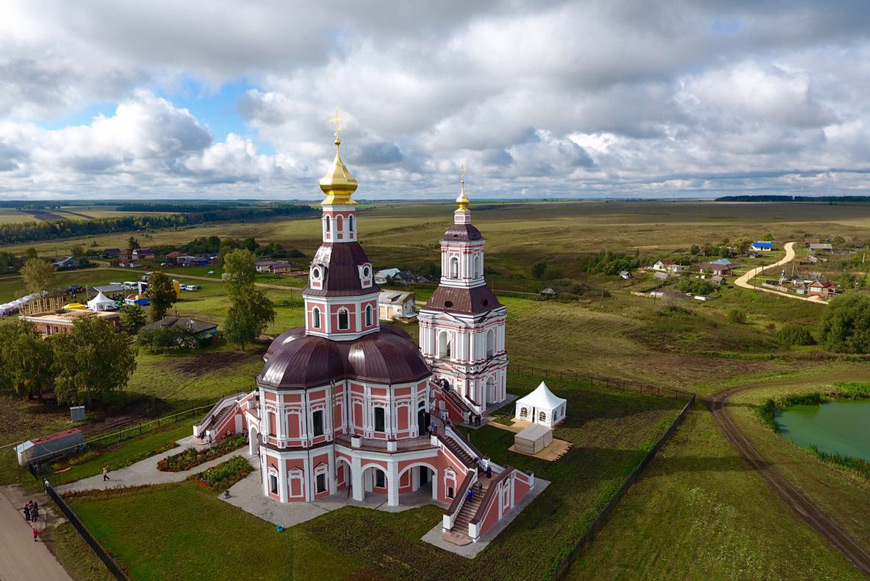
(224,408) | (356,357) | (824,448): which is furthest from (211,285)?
(824,448)

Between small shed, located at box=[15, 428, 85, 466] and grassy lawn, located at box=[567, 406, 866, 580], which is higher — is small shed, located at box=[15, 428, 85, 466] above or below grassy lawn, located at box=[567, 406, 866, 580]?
above

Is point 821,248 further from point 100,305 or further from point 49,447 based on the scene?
point 49,447

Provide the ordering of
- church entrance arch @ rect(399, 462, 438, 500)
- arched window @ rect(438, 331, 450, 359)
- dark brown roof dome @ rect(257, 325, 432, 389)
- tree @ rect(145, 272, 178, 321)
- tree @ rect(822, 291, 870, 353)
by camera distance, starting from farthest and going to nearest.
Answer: tree @ rect(145, 272, 178, 321) < tree @ rect(822, 291, 870, 353) < arched window @ rect(438, 331, 450, 359) < church entrance arch @ rect(399, 462, 438, 500) < dark brown roof dome @ rect(257, 325, 432, 389)

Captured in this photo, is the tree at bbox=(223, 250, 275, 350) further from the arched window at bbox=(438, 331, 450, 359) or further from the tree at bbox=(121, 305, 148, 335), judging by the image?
the arched window at bbox=(438, 331, 450, 359)

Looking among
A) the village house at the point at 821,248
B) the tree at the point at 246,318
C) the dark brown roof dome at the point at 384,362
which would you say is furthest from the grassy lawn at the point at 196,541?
the village house at the point at 821,248

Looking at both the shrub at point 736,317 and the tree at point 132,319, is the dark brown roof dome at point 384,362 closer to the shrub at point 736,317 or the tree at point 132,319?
the tree at point 132,319

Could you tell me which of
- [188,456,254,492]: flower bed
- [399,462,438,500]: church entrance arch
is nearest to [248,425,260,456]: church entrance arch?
[188,456,254,492]: flower bed
